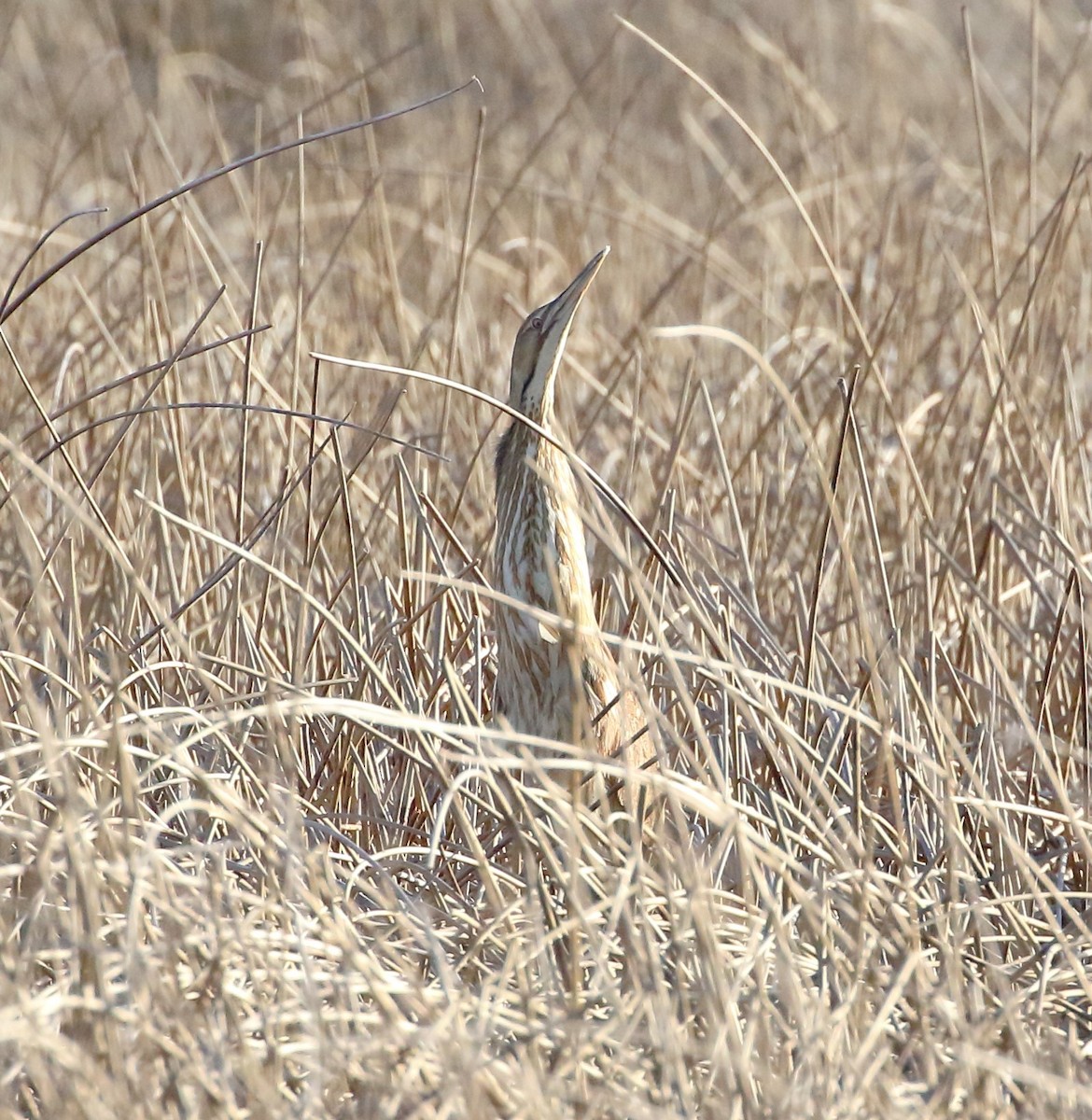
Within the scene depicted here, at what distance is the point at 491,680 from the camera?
2.22 m

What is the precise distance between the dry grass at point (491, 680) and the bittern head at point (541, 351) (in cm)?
11

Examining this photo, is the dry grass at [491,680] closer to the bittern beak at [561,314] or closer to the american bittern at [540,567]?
the american bittern at [540,567]

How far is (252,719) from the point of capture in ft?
5.63

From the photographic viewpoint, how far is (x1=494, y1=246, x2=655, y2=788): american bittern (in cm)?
193

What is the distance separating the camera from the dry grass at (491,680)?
3.65 feet

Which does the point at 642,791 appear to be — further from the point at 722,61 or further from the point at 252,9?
the point at 252,9

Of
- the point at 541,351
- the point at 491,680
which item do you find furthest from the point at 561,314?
the point at 491,680

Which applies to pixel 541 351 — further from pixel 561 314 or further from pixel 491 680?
pixel 491 680

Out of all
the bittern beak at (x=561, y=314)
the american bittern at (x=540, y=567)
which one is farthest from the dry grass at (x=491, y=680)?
the bittern beak at (x=561, y=314)

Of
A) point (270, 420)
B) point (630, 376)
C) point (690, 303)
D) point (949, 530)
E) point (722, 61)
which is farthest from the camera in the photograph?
point (722, 61)

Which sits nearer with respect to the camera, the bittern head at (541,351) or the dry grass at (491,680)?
the dry grass at (491,680)

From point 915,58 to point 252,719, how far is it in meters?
4.41

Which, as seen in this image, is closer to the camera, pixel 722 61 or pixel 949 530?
pixel 949 530

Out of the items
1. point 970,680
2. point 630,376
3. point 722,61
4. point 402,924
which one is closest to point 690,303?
point 630,376
